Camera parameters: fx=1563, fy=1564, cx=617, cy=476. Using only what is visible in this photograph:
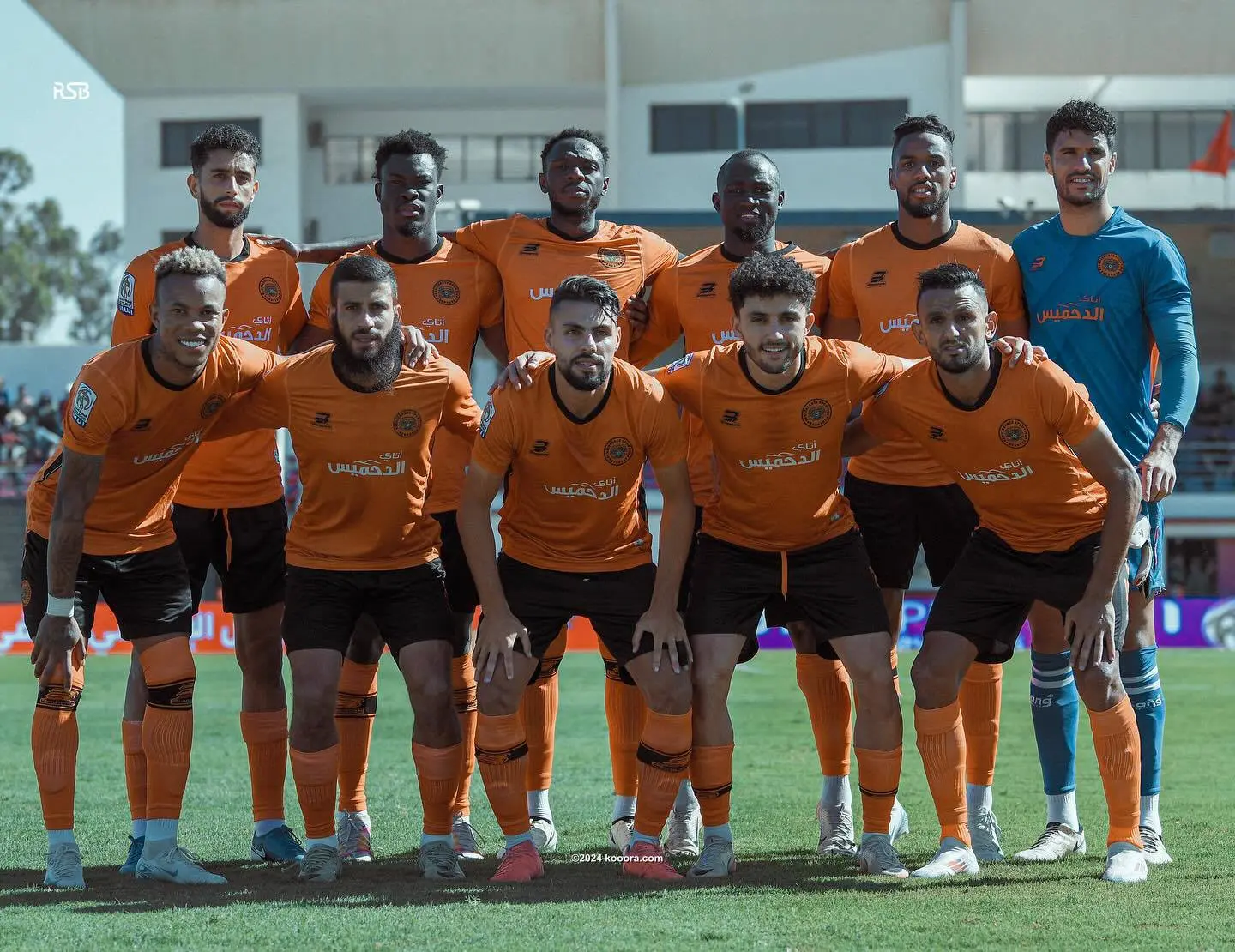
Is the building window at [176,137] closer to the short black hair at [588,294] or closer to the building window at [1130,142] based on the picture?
the building window at [1130,142]

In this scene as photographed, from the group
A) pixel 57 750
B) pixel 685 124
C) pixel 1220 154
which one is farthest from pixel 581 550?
pixel 1220 154

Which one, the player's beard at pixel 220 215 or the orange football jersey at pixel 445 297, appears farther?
the orange football jersey at pixel 445 297

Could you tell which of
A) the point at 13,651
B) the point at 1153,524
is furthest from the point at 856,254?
the point at 13,651

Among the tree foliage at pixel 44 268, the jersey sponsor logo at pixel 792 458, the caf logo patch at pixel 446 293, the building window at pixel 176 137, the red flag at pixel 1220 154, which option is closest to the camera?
the jersey sponsor logo at pixel 792 458

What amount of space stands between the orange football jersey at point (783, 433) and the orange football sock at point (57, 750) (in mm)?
2445

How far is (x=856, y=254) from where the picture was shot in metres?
6.32

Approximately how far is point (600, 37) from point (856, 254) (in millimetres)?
28339

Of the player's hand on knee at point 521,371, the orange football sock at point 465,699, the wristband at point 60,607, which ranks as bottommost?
the orange football sock at point 465,699

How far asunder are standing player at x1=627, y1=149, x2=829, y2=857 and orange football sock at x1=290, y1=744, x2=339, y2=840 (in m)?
1.37

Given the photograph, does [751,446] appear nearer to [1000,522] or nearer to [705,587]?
[705,587]

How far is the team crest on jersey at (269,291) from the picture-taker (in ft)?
21.0

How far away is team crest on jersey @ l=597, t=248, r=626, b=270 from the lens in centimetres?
646

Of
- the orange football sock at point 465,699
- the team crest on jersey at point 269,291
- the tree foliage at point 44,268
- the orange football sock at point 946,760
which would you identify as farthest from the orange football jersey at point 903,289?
the tree foliage at point 44,268

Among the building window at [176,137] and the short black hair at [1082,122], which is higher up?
the building window at [176,137]
